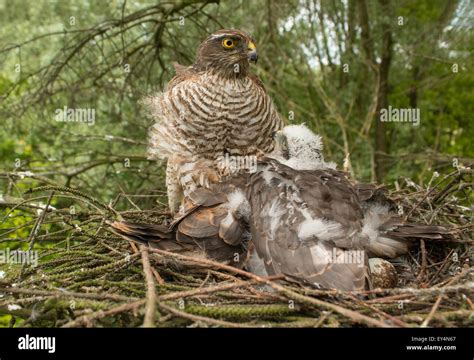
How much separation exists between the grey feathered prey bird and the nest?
0.17 m

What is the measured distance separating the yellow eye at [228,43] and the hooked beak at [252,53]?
141 millimetres

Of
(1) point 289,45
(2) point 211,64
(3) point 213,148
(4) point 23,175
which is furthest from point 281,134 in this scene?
(1) point 289,45

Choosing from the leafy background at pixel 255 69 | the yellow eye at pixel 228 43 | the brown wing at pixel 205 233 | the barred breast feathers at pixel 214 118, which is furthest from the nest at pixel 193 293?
the leafy background at pixel 255 69

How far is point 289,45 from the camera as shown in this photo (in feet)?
25.9

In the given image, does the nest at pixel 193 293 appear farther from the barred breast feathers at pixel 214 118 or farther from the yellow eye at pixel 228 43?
the yellow eye at pixel 228 43

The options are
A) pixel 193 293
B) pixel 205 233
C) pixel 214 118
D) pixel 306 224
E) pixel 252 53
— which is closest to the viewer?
pixel 193 293

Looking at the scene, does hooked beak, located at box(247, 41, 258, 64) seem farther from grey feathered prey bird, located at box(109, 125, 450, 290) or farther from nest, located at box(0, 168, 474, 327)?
nest, located at box(0, 168, 474, 327)

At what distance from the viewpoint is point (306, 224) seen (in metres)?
3.60

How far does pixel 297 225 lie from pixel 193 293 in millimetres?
1160

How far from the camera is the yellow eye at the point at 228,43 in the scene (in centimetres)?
470

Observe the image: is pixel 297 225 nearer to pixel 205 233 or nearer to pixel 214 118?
pixel 205 233

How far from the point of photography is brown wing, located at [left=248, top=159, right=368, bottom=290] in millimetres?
3330

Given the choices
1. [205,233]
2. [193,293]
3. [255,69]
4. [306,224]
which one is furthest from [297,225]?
[255,69]
